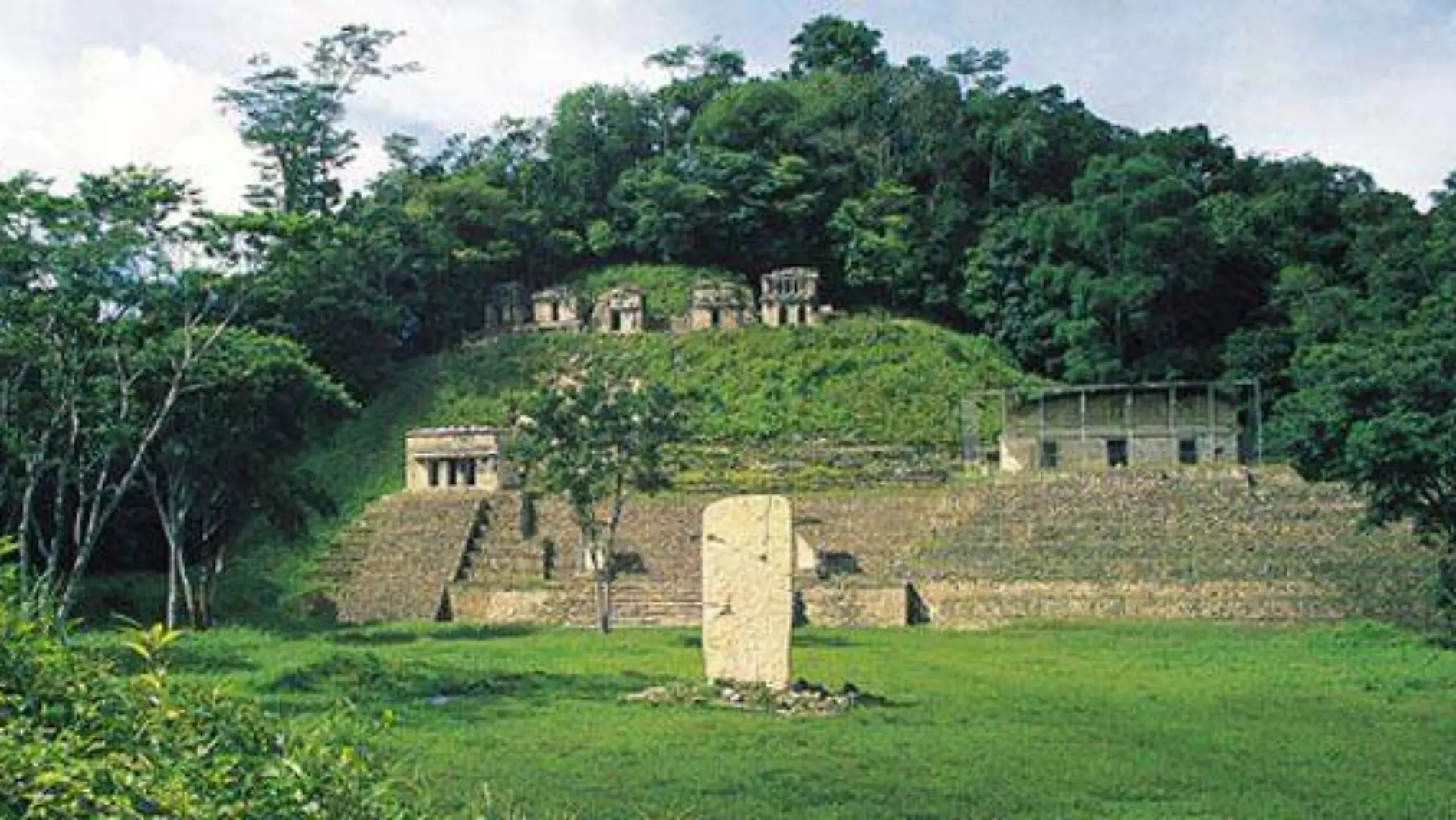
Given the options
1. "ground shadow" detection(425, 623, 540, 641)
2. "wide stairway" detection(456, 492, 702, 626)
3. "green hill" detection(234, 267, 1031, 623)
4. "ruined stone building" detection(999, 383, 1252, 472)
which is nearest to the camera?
"ground shadow" detection(425, 623, 540, 641)

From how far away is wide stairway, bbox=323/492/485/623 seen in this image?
142 feet

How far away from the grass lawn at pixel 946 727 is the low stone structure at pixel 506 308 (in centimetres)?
3992

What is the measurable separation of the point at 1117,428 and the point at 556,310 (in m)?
27.4

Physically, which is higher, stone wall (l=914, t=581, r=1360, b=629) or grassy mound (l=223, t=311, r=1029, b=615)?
grassy mound (l=223, t=311, r=1029, b=615)

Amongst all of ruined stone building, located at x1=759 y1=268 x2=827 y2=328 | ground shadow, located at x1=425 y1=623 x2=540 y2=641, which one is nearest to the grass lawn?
ground shadow, located at x1=425 y1=623 x2=540 y2=641

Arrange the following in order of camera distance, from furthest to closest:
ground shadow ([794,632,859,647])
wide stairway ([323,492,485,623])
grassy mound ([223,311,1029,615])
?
grassy mound ([223,311,1029,615])
wide stairway ([323,492,485,623])
ground shadow ([794,632,859,647])

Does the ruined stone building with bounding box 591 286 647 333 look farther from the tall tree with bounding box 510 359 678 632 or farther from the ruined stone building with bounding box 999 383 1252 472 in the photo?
the tall tree with bounding box 510 359 678 632

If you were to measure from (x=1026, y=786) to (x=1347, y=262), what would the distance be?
5748 cm

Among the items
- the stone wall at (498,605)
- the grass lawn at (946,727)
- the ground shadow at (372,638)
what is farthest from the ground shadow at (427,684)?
the stone wall at (498,605)

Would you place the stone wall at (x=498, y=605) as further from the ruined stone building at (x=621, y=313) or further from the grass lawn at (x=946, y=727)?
the ruined stone building at (x=621, y=313)

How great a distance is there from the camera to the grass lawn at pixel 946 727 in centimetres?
1448

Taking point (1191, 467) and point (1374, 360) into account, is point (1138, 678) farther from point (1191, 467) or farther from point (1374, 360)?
point (1191, 467)

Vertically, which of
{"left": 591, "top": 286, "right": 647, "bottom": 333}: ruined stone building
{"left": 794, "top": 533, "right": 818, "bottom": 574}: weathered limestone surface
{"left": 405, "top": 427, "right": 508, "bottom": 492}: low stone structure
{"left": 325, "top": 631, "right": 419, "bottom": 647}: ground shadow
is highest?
{"left": 591, "top": 286, "right": 647, "bottom": 333}: ruined stone building

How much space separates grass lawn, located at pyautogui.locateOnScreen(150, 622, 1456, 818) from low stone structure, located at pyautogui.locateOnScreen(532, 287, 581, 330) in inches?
1477
